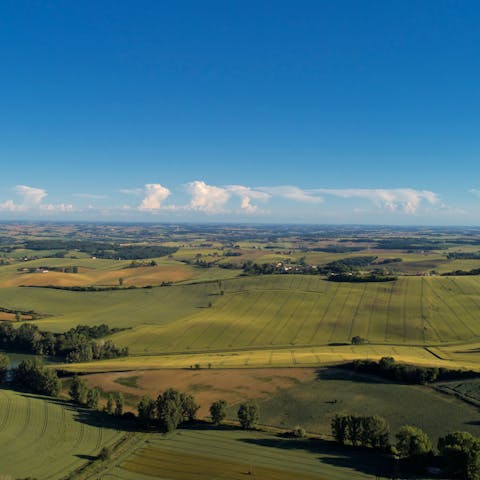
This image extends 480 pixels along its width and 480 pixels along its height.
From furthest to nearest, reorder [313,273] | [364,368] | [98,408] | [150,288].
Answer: [313,273] → [150,288] → [364,368] → [98,408]

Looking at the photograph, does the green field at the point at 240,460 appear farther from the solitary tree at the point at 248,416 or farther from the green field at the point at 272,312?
the green field at the point at 272,312

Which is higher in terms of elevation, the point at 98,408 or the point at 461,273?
the point at 461,273

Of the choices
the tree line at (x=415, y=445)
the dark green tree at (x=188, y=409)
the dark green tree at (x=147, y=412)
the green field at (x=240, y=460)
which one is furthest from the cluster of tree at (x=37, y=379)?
the tree line at (x=415, y=445)

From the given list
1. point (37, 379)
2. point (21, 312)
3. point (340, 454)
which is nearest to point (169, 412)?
point (340, 454)

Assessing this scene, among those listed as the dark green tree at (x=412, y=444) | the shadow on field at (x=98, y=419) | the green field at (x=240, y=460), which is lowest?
the shadow on field at (x=98, y=419)

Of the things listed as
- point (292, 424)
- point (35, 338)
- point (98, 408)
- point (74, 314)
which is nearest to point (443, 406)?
point (292, 424)

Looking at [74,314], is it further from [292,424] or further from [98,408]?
[292,424]
